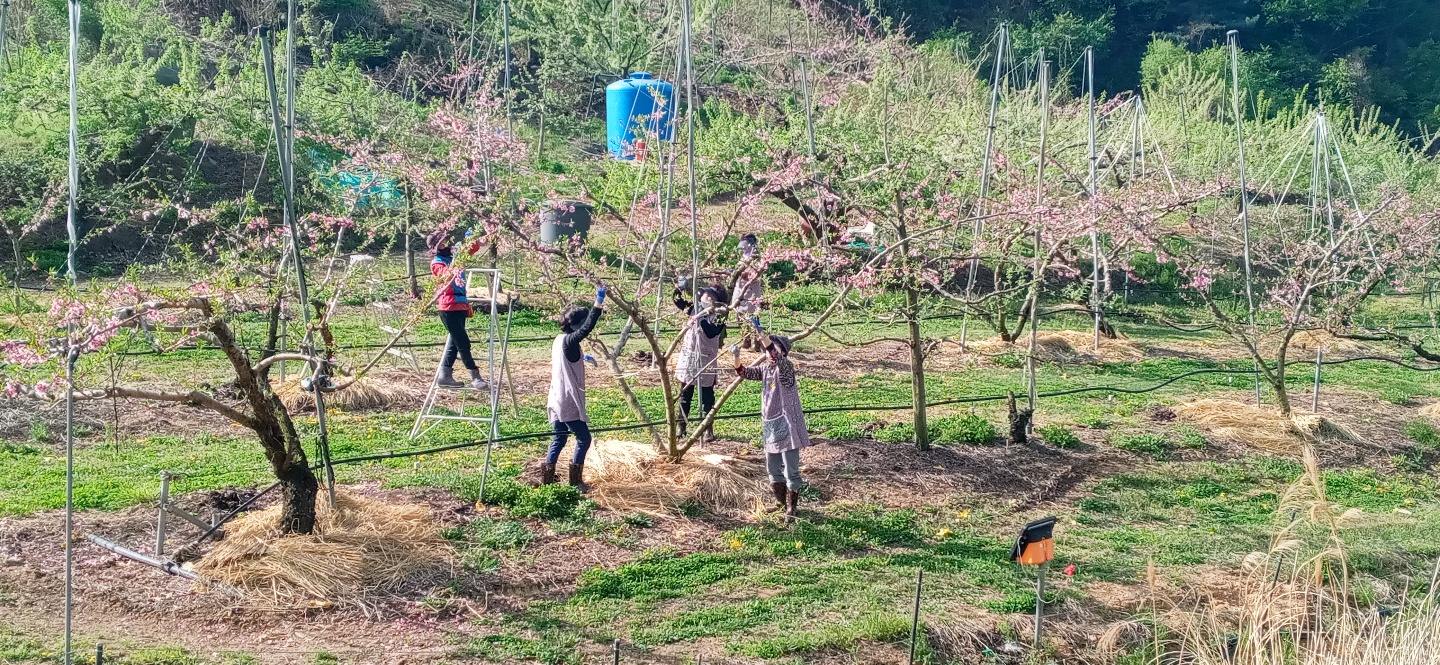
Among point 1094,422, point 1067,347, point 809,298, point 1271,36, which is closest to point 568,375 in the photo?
point 1094,422

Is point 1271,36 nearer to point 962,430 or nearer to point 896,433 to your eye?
point 962,430

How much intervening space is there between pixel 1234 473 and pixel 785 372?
4.18 metres

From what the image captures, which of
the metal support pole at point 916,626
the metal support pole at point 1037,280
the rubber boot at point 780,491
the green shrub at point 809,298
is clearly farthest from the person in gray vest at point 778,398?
the green shrub at point 809,298

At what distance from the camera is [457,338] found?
34.5ft

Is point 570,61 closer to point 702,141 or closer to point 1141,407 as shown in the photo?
point 702,141

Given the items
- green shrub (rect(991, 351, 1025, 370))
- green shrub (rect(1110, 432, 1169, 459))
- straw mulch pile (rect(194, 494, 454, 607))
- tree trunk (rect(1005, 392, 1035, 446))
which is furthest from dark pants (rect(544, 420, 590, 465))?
green shrub (rect(991, 351, 1025, 370))

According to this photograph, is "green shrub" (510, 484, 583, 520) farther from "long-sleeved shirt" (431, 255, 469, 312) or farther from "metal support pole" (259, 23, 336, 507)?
"long-sleeved shirt" (431, 255, 469, 312)

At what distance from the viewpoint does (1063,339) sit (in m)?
14.3

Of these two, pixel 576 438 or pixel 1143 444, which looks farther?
pixel 1143 444

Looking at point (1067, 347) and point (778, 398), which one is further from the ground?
point (778, 398)

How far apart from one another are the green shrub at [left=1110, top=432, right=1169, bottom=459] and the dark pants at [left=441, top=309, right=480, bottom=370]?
5.31 metres

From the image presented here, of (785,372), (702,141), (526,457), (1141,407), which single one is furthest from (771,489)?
(702,141)

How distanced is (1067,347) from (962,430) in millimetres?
4755

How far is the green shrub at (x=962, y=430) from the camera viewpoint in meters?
9.66
